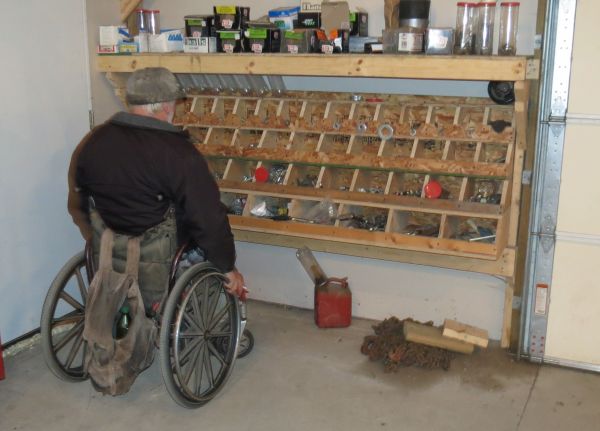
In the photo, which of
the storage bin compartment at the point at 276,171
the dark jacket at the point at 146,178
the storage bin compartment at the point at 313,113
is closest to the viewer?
the dark jacket at the point at 146,178

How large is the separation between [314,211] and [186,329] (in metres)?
0.96

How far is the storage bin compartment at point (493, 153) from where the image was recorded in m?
3.30

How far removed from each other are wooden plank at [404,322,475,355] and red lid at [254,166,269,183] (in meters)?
1.07

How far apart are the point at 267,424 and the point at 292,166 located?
1336 mm

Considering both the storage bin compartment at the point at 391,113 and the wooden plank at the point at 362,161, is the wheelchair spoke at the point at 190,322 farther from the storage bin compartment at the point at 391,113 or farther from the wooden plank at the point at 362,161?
the storage bin compartment at the point at 391,113

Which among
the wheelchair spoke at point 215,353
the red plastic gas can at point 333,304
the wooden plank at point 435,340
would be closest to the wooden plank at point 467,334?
the wooden plank at point 435,340

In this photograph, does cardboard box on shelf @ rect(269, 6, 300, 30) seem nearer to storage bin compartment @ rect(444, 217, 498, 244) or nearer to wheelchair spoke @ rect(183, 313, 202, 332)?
storage bin compartment @ rect(444, 217, 498, 244)

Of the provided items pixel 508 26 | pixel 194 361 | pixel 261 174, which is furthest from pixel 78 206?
pixel 508 26

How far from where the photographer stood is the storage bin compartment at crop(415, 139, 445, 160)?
3373 mm

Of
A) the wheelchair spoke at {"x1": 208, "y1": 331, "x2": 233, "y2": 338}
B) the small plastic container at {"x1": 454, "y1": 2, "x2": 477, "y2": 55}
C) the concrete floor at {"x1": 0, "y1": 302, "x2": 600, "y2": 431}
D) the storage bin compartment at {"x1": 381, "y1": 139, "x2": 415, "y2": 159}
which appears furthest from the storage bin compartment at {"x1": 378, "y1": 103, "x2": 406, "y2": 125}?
the wheelchair spoke at {"x1": 208, "y1": 331, "x2": 233, "y2": 338}

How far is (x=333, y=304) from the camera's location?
364 cm

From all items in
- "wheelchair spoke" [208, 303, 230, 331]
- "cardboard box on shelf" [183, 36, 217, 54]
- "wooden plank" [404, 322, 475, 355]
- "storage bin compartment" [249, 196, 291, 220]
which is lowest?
"wooden plank" [404, 322, 475, 355]

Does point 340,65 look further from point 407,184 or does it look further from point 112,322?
point 112,322

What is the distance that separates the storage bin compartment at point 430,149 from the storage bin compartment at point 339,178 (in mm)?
386
